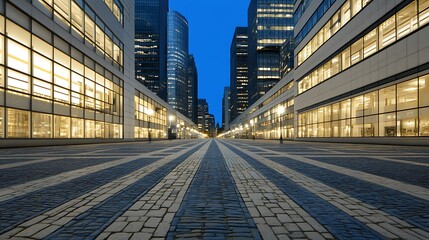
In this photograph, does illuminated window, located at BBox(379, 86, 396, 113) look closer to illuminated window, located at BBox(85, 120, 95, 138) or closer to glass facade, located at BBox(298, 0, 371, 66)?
glass facade, located at BBox(298, 0, 371, 66)

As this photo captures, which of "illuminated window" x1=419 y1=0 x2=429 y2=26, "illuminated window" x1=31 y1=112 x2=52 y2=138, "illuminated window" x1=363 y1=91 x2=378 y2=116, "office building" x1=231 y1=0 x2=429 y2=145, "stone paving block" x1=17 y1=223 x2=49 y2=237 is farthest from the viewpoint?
"illuminated window" x1=363 y1=91 x2=378 y2=116

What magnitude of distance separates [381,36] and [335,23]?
9969 millimetres

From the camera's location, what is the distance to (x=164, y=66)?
154 meters

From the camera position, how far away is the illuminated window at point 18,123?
17.9 meters

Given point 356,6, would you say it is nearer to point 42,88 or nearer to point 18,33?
point 18,33

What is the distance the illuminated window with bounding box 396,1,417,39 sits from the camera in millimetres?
20153

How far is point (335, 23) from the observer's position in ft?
108

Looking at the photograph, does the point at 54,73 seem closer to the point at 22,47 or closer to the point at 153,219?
the point at 22,47

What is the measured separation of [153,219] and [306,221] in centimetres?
192

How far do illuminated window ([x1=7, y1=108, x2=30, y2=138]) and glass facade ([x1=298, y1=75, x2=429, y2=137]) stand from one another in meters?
29.1

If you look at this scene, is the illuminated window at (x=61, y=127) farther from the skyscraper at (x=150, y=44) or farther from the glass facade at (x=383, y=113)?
the skyscraper at (x=150, y=44)

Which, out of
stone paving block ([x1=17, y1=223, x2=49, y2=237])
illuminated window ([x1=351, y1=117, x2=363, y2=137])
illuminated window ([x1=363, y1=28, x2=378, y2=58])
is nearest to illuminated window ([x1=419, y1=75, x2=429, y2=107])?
illuminated window ([x1=363, y1=28, x2=378, y2=58])

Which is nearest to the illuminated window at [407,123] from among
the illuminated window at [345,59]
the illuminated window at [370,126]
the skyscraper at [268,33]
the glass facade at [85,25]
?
the illuminated window at [370,126]

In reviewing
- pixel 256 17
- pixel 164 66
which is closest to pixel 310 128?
pixel 256 17
